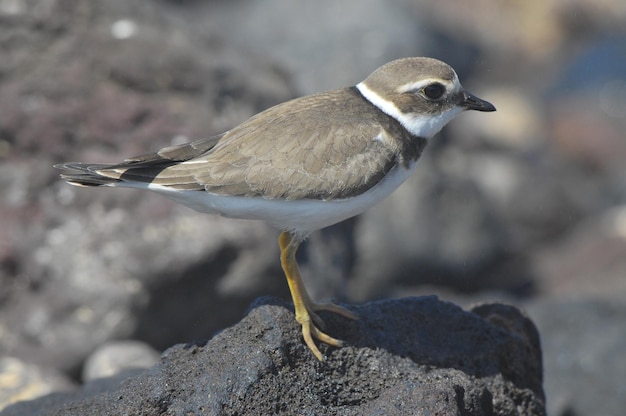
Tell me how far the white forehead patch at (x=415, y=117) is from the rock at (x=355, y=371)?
1377mm

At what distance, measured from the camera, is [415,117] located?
6672 millimetres

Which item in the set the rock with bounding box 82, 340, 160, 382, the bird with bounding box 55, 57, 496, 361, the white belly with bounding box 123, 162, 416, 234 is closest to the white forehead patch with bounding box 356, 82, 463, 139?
the bird with bounding box 55, 57, 496, 361

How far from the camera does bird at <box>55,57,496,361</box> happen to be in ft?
20.2

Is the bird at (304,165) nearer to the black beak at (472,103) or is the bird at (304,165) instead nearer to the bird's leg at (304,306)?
the bird's leg at (304,306)

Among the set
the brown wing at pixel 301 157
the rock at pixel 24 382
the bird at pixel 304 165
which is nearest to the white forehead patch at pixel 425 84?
the bird at pixel 304 165

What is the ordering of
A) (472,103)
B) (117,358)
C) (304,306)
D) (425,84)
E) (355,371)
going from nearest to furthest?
(355,371), (304,306), (425,84), (472,103), (117,358)

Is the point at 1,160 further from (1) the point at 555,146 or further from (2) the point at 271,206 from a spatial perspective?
(1) the point at 555,146

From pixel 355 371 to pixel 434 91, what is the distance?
92.3 inches

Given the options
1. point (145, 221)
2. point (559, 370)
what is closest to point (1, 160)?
point (145, 221)

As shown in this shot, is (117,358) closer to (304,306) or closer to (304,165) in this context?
(304,306)

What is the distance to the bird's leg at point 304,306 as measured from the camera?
5910mm

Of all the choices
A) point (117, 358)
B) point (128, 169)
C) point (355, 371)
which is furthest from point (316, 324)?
point (117, 358)

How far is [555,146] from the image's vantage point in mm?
19438

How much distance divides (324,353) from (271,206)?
115 centimetres
